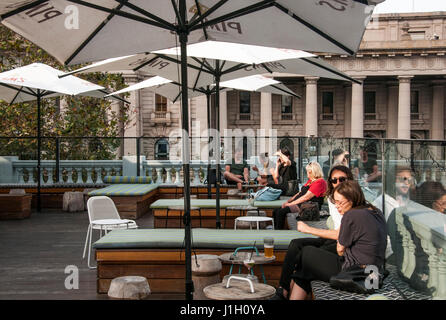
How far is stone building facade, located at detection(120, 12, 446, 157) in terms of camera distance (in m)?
63.4

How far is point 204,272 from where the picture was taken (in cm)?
649

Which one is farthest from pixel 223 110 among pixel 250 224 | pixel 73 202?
pixel 250 224

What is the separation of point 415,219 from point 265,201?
6.52 metres

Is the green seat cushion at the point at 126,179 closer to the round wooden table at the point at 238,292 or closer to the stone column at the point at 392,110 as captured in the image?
the round wooden table at the point at 238,292

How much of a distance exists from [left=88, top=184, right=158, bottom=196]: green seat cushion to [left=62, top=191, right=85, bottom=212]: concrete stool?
3.84ft

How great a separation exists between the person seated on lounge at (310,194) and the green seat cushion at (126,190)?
16.0 ft

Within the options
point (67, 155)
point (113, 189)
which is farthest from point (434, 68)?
point (113, 189)

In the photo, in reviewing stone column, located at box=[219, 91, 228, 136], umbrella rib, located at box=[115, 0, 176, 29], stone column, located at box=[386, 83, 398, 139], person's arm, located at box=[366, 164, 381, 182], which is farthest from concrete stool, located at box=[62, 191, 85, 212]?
stone column, located at box=[386, 83, 398, 139]

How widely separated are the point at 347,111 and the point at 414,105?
9036 millimetres

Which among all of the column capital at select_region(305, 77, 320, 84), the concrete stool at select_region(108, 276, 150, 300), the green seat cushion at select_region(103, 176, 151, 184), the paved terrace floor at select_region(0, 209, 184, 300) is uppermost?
the column capital at select_region(305, 77, 320, 84)

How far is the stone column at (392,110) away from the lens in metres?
70.6

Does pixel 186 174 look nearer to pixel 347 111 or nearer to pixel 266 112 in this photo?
pixel 266 112

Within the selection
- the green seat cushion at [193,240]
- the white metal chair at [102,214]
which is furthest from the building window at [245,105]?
the green seat cushion at [193,240]

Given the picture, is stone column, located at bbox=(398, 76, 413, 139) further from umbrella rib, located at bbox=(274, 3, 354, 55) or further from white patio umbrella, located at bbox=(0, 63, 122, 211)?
umbrella rib, located at bbox=(274, 3, 354, 55)
